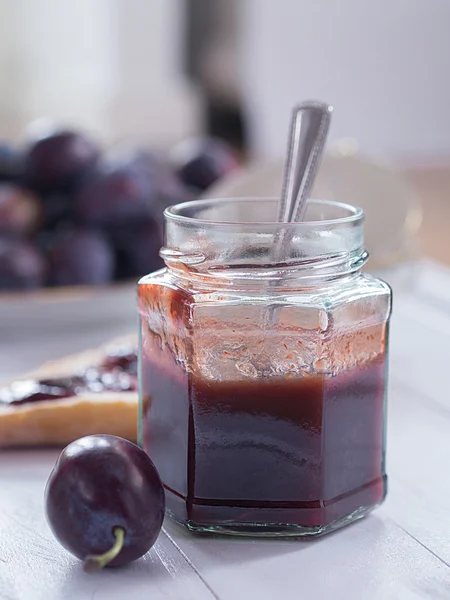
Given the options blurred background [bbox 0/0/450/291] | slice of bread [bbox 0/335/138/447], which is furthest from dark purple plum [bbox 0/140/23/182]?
blurred background [bbox 0/0/450/291]

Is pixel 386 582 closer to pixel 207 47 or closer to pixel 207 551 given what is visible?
pixel 207 551

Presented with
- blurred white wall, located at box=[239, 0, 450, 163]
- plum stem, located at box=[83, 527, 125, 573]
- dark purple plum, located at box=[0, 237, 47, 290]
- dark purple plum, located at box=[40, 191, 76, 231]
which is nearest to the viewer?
plum stem, located at box=[83, 527, 125, 573]

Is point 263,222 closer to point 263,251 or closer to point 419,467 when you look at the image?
point 263,251

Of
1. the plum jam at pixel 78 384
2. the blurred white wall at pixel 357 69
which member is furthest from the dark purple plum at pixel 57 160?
the blurred white wall at pixel 357 69

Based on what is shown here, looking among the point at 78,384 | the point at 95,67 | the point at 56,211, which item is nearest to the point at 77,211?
the point at 56,211

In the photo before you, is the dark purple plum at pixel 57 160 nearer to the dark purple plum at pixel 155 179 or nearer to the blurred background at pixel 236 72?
the dark purple plum at pixel 155 179

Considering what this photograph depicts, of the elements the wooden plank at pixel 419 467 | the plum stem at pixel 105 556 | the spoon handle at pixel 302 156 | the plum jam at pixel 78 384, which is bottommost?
the wooden plank at pixel 419 467

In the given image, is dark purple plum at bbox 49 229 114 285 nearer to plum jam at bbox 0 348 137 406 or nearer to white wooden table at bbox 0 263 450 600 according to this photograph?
plum jam at bbox 0 348 137 406
